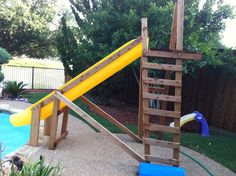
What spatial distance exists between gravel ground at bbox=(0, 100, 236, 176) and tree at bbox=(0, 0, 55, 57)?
41.4ft

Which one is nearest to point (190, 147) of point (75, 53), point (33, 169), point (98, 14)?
point (33, 169)

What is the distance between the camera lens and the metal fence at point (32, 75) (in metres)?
15.9

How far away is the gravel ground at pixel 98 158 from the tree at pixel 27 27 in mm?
12620

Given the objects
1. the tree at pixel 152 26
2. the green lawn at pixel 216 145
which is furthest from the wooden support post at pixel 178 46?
the tree at pixel 152 26

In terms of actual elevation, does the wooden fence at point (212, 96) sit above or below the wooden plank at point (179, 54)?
below

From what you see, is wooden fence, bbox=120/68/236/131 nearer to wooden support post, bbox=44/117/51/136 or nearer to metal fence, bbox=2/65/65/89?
wooden support post, bbox=44/117/51/136

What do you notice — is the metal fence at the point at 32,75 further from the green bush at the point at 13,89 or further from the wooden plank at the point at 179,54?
the wooden plank at the point at 179,54

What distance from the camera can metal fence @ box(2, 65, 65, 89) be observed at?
1595cm

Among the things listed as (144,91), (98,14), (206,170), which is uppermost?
(98,14)

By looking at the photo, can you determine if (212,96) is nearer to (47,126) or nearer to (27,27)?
(47,126)

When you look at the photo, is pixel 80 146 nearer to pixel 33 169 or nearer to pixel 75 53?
pixel 33 169

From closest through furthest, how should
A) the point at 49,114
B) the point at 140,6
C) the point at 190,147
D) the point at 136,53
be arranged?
the point at 136,53, the point at 49,114, the point at 190,147, the point at 140,6

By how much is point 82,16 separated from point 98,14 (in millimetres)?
2868

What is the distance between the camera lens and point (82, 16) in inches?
405
